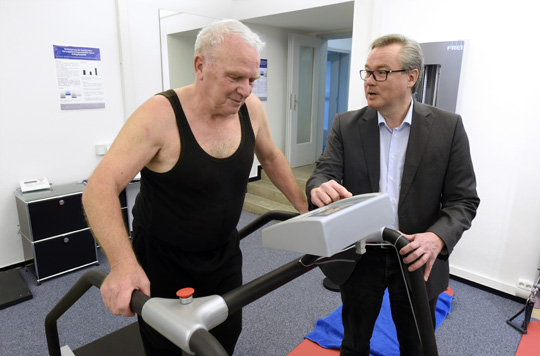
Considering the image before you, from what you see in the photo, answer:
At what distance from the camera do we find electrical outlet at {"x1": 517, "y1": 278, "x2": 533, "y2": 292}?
2715 millimetres

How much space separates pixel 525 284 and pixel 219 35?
9.41 ft

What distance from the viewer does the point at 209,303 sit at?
0.90 metres

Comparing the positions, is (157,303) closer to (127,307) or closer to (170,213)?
(127,307)

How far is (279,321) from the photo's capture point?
8.31 ft

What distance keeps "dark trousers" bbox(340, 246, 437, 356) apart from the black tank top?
598 mm

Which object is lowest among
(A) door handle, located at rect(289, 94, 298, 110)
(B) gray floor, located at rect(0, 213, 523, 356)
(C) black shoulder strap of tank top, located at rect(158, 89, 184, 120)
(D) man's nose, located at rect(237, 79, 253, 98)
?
(B) gray floor, located at rect(0, 213, 523, 356)

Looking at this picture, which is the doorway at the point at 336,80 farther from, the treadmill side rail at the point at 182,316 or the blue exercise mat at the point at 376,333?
the treadmill side rail at the point at 182,316

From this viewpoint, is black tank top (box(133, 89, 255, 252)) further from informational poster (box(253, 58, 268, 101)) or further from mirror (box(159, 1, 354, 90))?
informational poster (box(253, 58, 268, 101))

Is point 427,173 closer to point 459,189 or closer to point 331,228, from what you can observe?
point 459,189

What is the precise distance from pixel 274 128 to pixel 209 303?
4.54 meters

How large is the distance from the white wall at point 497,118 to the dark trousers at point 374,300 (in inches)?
63.1

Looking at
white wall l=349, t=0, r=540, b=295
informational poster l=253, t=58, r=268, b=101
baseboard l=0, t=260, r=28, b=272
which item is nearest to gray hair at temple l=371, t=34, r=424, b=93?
white wall l=349, t=0, r=540, b=295

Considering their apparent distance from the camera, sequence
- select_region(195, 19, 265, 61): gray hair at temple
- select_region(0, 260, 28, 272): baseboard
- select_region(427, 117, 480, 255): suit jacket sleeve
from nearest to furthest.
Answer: select_region(195, 19, 265, 61): gray hair at temple, select_region(427, 117, 480, 255): suit jacket sleeve, select_region(0, 260, 28, 272): baseboard

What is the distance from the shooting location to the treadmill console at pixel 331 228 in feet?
2.78
